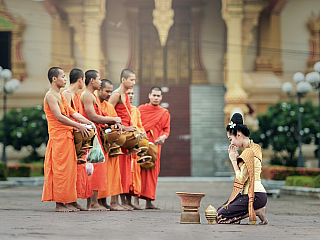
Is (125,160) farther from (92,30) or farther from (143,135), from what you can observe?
(92,30)

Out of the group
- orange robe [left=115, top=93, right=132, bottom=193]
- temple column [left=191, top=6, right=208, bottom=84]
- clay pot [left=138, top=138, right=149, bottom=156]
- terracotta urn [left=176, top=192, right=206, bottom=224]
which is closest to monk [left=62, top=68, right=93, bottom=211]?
orange robe [left=115, top=93, right=132, bottom=193]

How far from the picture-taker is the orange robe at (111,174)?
7.81 m

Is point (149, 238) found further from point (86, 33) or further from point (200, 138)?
point (86, 33)

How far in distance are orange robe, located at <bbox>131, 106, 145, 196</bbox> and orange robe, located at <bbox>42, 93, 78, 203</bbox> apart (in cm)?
137

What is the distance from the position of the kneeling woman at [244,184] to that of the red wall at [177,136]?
47.5 ft

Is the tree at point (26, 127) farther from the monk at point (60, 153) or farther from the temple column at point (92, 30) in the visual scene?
the monk at point (60, 153)

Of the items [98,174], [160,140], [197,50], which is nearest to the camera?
[98,174]

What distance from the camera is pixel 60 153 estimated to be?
727cm

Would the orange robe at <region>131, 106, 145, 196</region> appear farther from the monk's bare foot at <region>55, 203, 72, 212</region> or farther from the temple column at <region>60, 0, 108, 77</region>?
the temple column at <region>60, 0, 108, 77</region>

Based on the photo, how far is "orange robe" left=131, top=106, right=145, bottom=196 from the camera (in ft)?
27.9

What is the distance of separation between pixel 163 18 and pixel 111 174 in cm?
1487

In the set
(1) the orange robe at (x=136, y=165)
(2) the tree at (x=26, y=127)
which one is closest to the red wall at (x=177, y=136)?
(2) the tree at (x=26, y=127)

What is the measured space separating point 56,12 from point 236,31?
7.45 meters

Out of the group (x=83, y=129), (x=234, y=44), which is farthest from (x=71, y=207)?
(x=234, y=44)
